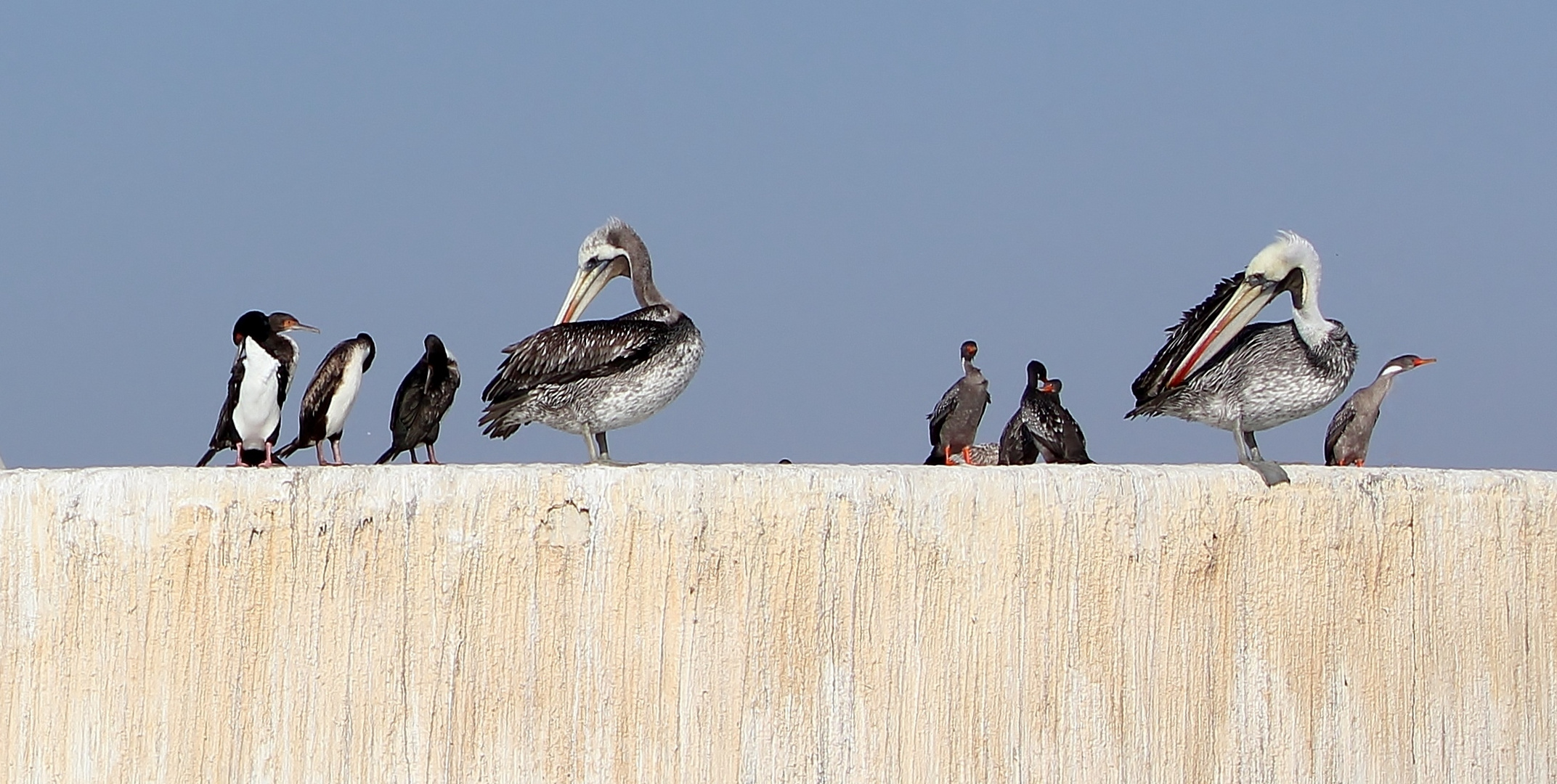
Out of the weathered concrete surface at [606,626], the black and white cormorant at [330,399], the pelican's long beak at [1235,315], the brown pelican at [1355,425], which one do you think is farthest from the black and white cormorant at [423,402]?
the brown pelican at [1355,425]

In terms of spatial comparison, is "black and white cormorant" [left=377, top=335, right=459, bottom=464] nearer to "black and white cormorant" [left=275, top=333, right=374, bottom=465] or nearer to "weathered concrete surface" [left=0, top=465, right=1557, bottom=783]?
"black and white cormorant" [left=275, top=333, right=374, bottom=465]

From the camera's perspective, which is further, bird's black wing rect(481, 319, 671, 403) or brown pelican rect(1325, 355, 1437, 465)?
brown pelican rect(1325, 355, 1437, 465)

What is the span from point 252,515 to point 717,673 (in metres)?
2.20

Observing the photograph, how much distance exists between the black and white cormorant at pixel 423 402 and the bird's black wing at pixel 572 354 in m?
0.41

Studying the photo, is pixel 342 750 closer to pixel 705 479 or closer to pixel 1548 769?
pixel 705 479

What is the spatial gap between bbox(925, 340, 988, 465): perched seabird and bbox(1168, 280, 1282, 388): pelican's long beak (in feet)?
10.5

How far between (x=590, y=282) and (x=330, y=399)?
7.50ft

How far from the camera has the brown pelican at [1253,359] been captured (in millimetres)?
11609

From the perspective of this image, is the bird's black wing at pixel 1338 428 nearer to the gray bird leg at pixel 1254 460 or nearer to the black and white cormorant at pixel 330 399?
the gray bird leg at pixel 1254 460

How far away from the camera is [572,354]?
38.0 ft

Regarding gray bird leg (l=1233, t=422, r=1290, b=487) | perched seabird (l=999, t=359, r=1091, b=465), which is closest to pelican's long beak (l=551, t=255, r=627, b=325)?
perched seabird (l=999, t=359, r=1091, b=465)

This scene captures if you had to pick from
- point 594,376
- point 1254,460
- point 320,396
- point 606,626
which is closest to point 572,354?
point 594,376

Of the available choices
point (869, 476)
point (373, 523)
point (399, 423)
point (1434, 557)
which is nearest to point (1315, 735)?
point (1434, 557)

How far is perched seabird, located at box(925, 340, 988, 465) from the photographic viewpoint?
1520 cm
